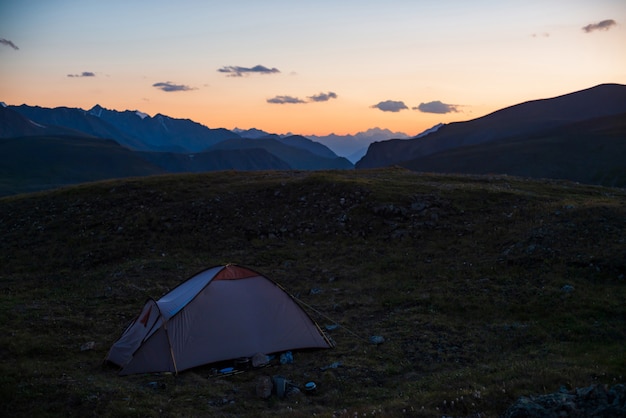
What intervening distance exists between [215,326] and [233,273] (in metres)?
1.76

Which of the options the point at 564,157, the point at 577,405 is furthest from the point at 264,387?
the point at 564,157

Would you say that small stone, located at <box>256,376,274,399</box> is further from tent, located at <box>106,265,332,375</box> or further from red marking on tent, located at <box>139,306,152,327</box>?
red marking on tent, located at <box>139,306,152,327</box>

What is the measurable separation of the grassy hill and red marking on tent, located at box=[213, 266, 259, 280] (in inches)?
104

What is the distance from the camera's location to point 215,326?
1352cm

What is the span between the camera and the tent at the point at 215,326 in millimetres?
12938

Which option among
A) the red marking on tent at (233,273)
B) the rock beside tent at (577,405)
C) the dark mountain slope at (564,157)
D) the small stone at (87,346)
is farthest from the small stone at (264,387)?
the dark mountain slope at (564,157)

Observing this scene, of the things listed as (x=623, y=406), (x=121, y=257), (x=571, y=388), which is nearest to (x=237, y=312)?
(x=571, y=388)

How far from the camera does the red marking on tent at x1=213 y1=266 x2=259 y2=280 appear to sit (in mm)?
14461

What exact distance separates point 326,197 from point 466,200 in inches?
313

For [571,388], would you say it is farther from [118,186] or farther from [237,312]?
[118,186]

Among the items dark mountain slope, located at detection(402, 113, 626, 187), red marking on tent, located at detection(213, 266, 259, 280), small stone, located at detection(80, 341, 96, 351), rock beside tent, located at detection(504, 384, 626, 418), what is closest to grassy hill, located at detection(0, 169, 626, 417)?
small stone, located at detection(80, 341, 96, 351)

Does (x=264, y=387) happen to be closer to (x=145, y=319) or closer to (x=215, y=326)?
(x=215, y=326)

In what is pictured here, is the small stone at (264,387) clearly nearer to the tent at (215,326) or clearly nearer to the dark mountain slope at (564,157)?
the tent at (215,326)

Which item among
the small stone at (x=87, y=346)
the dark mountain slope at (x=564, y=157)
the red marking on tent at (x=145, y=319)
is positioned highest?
the dark mountain slope at (x=564, y=157)
